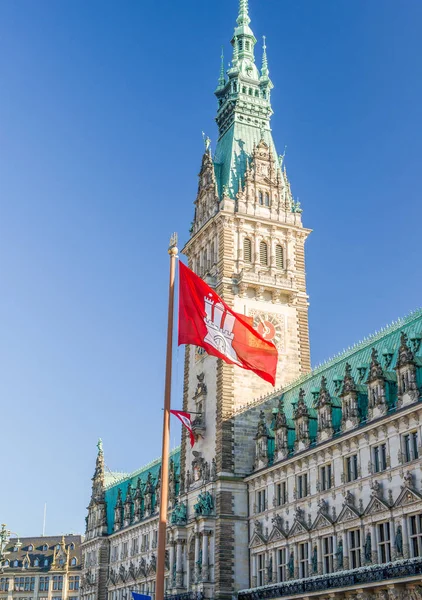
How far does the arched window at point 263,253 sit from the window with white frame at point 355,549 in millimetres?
34877

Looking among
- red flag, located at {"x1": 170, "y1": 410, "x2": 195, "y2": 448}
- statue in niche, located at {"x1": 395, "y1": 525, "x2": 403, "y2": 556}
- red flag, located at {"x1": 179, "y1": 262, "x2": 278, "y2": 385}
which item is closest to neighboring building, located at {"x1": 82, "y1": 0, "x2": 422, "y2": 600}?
statue in niche, located at {"x1": 395, "y1": 525, "x2": 403, "y2": 556}

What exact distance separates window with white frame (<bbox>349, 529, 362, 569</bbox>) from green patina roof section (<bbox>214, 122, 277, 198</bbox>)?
136 feet

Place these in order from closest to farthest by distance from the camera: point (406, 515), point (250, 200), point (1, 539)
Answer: point (406, 515) → point (1, 539) → point (250, 200)

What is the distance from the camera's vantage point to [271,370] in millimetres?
49000

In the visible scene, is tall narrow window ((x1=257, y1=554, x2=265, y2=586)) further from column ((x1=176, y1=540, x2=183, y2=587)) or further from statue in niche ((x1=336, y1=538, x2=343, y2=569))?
statue in niche ((x1=336, y1=538, x2=343, y2=569))

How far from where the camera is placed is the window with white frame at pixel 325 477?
6419 centimetres

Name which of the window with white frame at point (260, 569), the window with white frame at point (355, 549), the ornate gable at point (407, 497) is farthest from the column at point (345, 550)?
the window with white frame at point (260, 569)

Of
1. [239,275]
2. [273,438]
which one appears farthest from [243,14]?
[273,438]

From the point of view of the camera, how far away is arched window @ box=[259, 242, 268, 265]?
8788 cm

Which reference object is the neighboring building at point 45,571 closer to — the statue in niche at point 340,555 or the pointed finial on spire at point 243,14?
the pointed finial on spire at point 243,14

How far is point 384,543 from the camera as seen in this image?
185 feet

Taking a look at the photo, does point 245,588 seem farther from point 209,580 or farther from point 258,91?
point 258,91

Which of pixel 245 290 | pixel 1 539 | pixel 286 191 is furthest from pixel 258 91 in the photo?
pixel 1 539

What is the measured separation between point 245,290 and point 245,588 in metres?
28.7
